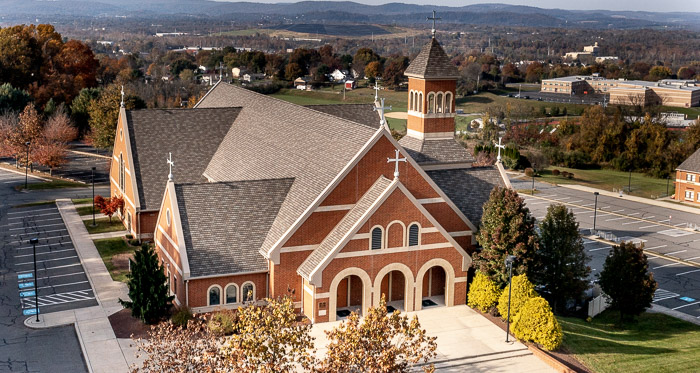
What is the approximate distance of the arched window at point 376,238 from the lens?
123 ft

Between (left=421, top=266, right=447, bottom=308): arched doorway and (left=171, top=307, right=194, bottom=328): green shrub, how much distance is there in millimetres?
12073

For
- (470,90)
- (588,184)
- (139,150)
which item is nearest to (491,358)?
(139,150)

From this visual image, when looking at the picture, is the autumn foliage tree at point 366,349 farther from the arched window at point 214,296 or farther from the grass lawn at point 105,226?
the grass lawn at point 105,226

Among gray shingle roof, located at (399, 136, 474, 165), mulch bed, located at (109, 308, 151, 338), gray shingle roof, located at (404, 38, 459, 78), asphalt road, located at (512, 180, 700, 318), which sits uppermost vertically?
gray shingle roof, located at (404, 38, 459, 78)

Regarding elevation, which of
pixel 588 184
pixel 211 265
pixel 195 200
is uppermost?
pixel 195 200

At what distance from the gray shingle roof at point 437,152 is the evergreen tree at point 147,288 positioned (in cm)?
1712

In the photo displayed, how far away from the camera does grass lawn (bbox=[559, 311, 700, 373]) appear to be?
111ft

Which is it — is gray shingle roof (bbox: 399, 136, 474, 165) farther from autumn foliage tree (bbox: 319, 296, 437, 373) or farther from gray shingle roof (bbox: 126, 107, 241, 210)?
autumn foliage tree (bbox: 319, 296, 437, 373)

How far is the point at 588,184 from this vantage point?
284ft

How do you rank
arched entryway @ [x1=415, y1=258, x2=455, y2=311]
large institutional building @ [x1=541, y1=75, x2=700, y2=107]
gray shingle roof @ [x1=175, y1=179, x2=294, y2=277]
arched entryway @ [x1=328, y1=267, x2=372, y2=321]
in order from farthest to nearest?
1. large institutional building @ [x1=541, y1=75, x2=700, y2=107]
2. arched entryway @ [x1=415, y1=258, x2=455, y2=311]
3. gray shingle roof @ [x1=175, y1=179, x2=294, y2=277]
4. arched entryway @ [x1=328, y1=267, x2=372, y2=321]

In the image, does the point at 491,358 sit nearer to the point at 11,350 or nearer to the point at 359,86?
the point at 11,350

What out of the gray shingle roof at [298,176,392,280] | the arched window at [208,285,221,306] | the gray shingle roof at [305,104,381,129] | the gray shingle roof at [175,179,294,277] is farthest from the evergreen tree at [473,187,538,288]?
the gray shingle roof at [305,104,381,129]

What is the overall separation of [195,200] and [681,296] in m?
29.9

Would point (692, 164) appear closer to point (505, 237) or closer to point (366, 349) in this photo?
point (505, 237)
